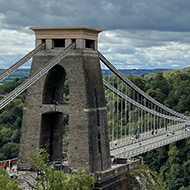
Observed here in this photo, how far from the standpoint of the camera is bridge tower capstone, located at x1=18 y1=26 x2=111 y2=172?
101ft

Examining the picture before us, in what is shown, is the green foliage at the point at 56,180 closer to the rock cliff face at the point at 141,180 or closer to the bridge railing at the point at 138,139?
the rock cliff face at the point at 141,180

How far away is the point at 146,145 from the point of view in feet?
154

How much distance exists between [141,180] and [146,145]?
44.1 feet

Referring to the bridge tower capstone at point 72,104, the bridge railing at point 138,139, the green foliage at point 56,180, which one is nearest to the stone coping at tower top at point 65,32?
the bridge tower capstone at point 72,104

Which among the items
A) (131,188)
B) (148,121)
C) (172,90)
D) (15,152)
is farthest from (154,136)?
(172,90)

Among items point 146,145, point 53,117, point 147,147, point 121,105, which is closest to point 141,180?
point 53,117

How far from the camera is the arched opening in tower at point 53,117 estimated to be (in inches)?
1275

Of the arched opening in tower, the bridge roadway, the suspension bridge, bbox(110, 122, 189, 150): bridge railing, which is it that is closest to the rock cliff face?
the suspension bridge

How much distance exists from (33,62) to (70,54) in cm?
230

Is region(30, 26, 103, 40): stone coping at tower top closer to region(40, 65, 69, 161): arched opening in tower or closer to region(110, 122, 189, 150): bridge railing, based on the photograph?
region(40, 65, 69, 161): arched opening in tower

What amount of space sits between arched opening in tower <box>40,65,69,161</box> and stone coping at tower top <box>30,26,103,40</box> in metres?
1.84

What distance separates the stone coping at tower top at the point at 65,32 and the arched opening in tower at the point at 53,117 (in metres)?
1.84

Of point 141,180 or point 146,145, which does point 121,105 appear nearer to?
point 146,145

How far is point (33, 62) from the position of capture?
32.2 m
